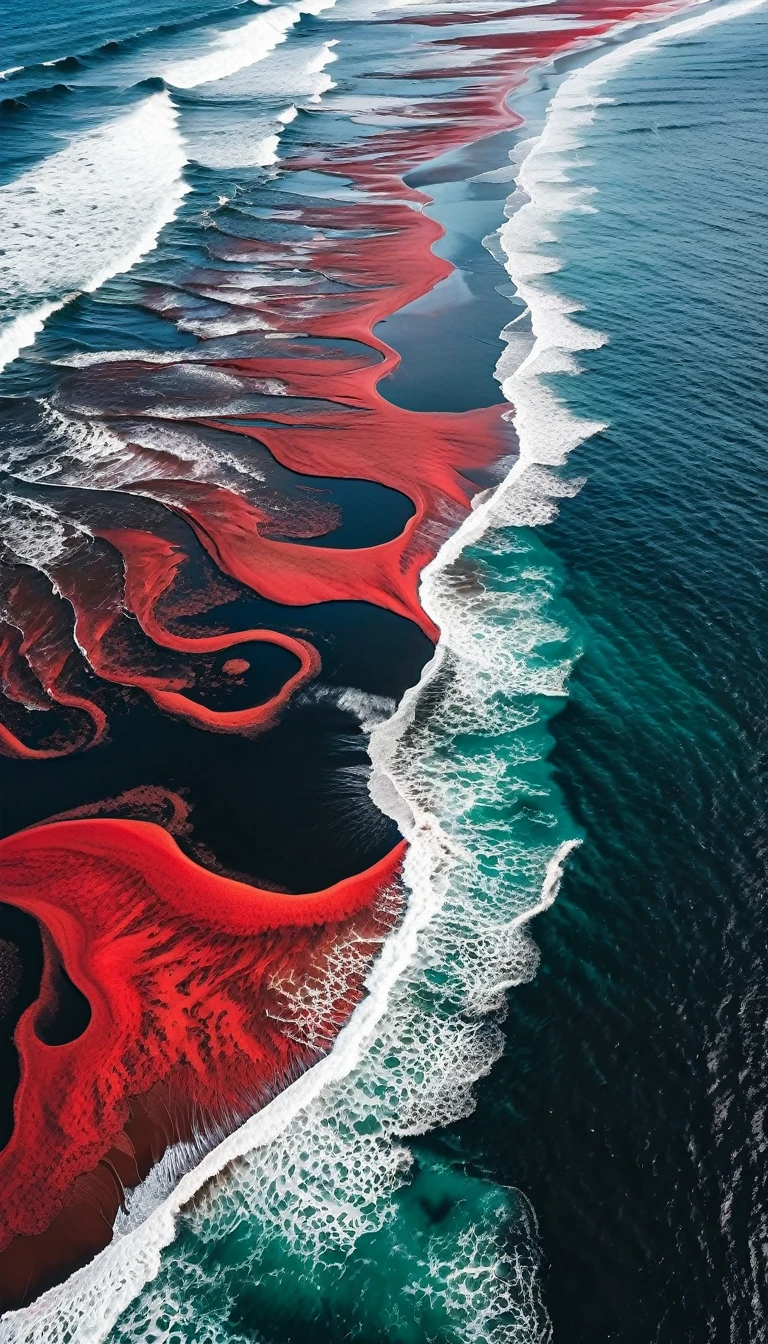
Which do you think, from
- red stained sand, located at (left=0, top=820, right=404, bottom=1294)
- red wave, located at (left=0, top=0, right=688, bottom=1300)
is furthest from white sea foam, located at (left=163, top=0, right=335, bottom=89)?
red stained sand, located at (left=0, top=820, right=404, bottom=1294)

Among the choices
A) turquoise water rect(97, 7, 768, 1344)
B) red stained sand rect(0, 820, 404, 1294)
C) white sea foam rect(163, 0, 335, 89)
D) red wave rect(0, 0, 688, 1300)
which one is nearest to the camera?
turquoise water rect(97, 7, 768, 1344)

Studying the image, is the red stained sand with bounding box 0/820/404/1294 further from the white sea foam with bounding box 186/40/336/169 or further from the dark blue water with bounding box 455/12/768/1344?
the white sea foam with bounding box 186/40/336/169

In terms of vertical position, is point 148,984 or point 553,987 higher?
point 148,984

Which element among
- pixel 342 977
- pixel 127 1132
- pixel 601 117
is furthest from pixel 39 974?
pixel 601 117

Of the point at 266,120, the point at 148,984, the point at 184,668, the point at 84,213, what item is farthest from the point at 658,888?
the point at 266,120

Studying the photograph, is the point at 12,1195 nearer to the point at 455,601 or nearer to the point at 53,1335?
the point at 53,1335

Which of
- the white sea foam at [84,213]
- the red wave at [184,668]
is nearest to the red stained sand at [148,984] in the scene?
the red wave at [184,668]

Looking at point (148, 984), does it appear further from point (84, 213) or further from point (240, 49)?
point (240, 49)
